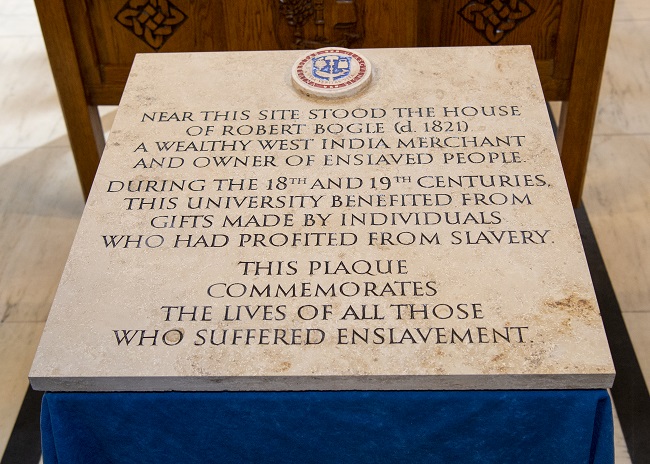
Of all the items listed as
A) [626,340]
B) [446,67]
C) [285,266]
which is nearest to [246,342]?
[285,266]

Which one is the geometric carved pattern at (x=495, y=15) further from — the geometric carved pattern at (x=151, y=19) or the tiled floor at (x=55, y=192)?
the geometric carved pattern at (x=151, y=19)

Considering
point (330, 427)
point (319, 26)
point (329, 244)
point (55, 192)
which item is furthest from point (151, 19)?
point (330, 427)

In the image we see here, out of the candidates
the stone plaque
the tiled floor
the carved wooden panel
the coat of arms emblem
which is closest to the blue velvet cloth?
the stone plaque

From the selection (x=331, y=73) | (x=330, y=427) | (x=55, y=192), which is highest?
(x=331, y=73)

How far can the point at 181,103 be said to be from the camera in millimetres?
2553

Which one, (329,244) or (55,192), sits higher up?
(329,244)

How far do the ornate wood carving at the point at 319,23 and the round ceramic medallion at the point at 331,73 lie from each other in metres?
0.67

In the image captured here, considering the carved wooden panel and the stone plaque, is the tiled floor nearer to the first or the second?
the carved wooden panel

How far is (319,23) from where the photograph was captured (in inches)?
130

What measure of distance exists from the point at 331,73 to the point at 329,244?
0.65 meters

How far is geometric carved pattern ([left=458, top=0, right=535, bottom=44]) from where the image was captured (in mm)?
3293

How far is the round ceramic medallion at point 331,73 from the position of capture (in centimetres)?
252

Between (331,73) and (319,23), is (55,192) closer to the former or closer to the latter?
(319,23)

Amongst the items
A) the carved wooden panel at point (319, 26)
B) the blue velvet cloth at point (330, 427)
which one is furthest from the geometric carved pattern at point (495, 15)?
the blue velvet cloth at point (330, 427)
